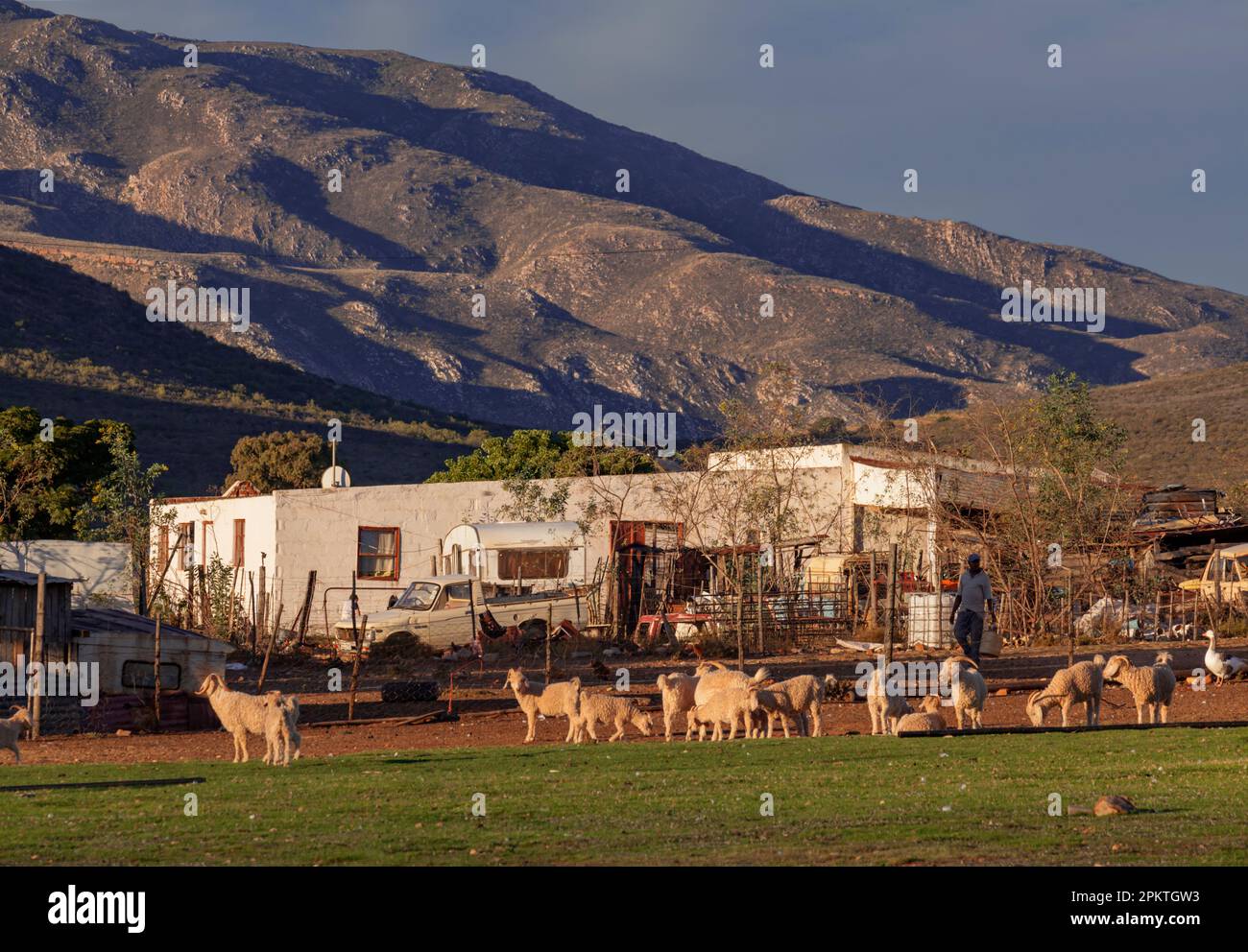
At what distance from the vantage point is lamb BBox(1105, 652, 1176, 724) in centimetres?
1908

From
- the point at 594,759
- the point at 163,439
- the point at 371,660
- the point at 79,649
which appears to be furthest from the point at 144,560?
the point at 163,439

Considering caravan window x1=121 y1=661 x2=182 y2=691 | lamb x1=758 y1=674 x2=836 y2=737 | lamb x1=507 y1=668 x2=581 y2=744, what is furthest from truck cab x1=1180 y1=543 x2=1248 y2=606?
caravan window x1=121 y1=661 x2=182 y2=691

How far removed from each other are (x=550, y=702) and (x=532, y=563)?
1702 cm

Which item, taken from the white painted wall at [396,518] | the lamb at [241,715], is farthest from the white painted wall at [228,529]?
the lamb at [241,715]

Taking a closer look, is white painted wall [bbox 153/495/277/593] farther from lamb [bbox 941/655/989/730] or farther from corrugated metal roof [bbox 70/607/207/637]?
lamb [bbox 941/655/989/730]

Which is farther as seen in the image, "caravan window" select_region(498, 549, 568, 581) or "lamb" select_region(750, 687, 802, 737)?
"caravan window" select_region(498, 549, 568, 581)

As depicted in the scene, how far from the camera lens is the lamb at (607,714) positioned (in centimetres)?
1941

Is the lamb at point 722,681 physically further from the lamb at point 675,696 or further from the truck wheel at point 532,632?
the truck wheel at point 532,632

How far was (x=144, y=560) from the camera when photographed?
116 ft

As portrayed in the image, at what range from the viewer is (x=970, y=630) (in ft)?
70.5

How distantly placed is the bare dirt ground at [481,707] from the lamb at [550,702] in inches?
12.3

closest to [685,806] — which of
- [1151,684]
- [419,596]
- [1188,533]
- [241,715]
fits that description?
[241,715]
